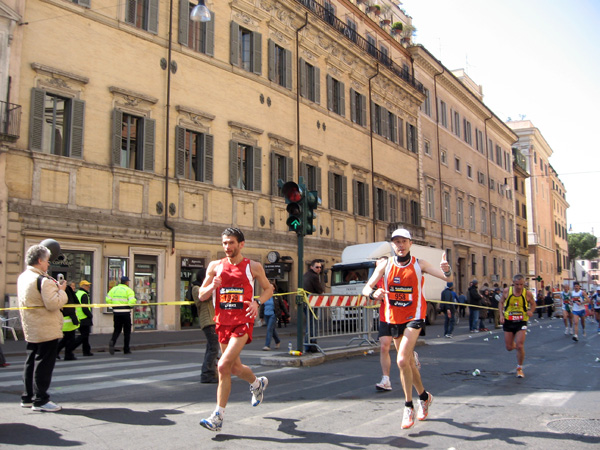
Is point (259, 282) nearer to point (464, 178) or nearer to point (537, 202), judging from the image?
point (464, 178)

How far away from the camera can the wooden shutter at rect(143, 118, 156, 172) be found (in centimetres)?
2059

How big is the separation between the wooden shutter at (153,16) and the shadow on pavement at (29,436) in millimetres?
17776

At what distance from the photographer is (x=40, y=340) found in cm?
648

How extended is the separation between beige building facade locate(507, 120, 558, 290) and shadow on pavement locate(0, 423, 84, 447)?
6730cm

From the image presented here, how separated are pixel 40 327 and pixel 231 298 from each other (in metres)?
2.14

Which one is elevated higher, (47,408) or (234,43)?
(234,43)

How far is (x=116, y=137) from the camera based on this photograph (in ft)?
64.6

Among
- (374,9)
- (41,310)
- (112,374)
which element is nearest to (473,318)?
(112,374)

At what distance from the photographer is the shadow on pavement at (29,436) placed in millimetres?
5221

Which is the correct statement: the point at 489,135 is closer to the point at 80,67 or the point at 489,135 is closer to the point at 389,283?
the point at 80,67

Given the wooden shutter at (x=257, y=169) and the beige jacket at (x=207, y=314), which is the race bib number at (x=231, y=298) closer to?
the beige jacket at (x=207, y=314)

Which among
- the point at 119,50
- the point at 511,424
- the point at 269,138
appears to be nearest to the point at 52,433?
the point at 511,424

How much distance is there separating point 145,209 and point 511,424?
16136mm

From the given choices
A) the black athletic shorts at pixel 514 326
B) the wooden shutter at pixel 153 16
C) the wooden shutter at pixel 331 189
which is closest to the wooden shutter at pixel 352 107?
the wooden shutter at pixel 331 189
